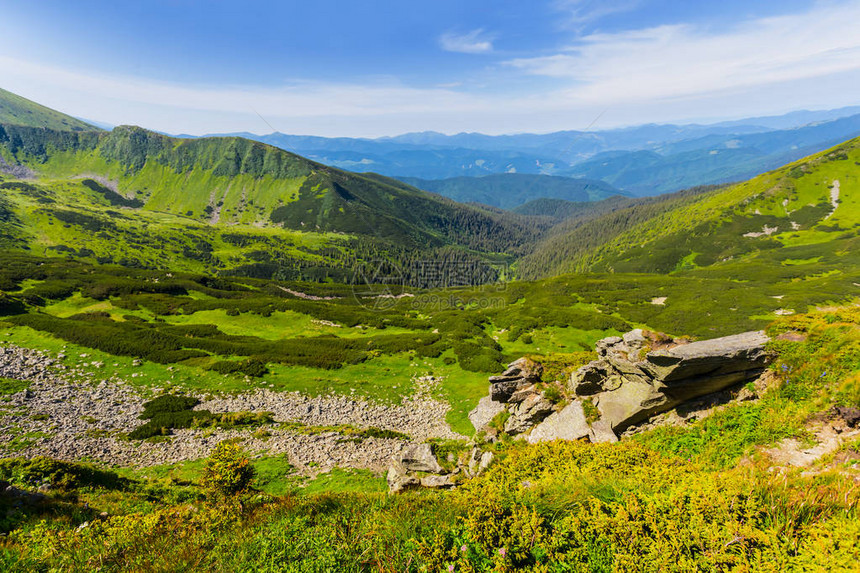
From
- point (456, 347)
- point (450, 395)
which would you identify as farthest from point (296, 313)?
point (450, 395)

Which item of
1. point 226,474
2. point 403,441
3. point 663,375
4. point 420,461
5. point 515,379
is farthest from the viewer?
point 403,441

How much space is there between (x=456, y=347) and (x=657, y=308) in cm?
5233

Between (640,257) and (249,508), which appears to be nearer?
(249,508)

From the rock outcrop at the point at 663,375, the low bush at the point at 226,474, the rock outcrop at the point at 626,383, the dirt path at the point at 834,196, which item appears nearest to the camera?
the low bush at the point at 226,474

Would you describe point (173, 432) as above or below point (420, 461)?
Answer: below

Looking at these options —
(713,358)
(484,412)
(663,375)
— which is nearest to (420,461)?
(484,412)

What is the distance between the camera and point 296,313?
59.1 m

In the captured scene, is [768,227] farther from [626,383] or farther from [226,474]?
[226,474]

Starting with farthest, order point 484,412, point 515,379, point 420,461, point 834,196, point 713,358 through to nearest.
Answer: point 834,196
point 484,412
point 515,379
point 420,461
point 713,358

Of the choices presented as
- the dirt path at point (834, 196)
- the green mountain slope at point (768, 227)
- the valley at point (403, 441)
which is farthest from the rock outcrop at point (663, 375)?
the dirt path at point (834, 196)

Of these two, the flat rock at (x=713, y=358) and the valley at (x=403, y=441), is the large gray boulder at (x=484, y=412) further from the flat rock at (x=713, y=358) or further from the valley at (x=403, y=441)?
the flat rock at (x=713, y=358)

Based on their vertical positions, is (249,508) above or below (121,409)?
above

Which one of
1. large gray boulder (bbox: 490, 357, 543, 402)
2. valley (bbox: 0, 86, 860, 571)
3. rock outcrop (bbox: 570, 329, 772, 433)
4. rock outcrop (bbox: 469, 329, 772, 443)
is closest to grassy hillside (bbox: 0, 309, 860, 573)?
valley (bbox: 0, 86, 860, 571)

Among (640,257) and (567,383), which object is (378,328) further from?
(640,257)
